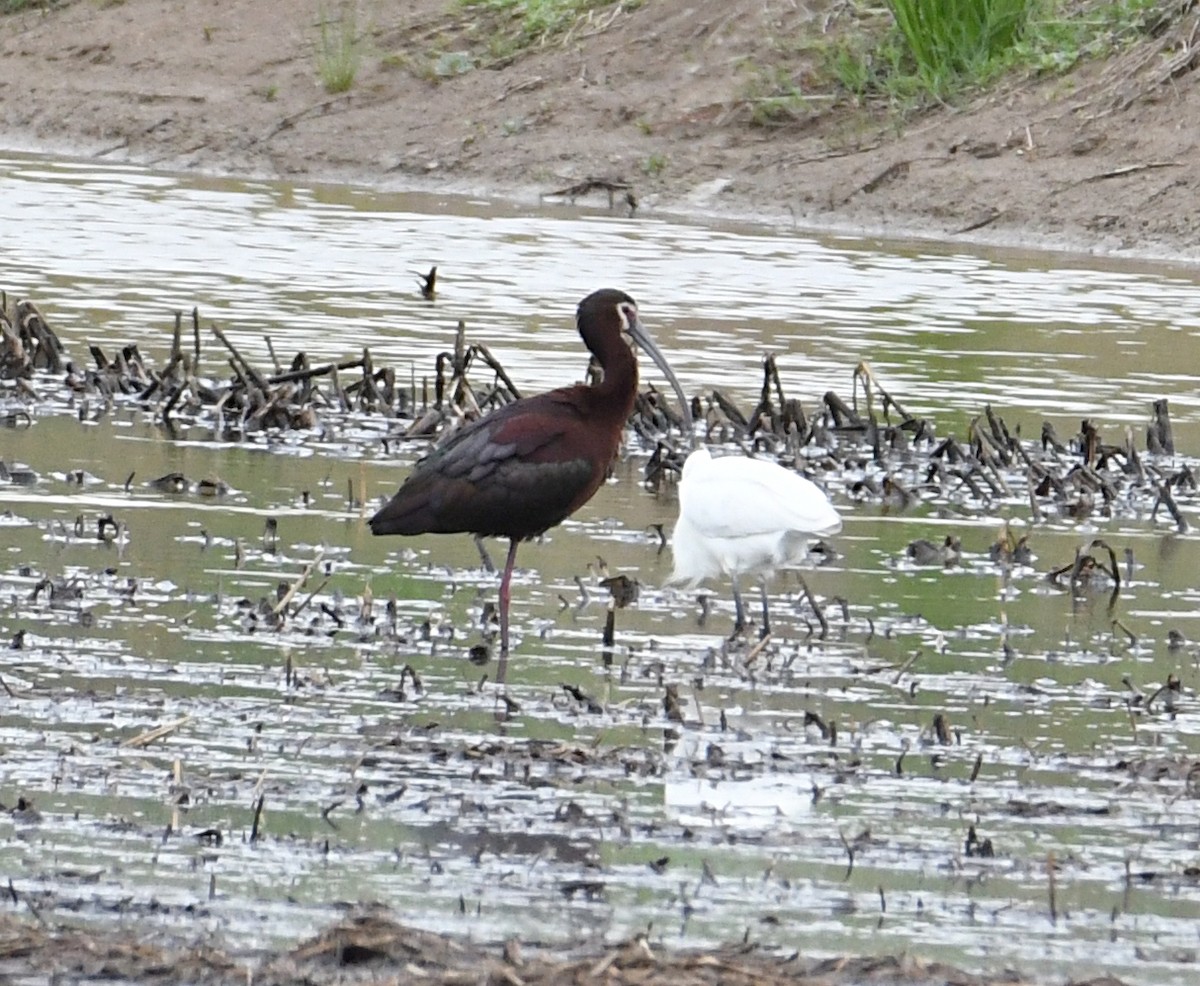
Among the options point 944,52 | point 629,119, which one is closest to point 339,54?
point 629,119

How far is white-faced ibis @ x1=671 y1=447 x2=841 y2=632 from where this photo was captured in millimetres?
8211

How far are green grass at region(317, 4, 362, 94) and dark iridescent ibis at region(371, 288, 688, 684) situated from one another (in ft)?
55.6

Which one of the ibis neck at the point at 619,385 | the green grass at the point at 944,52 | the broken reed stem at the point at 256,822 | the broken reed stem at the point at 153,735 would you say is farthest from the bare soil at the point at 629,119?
the broken reed stem at the point at 256,822

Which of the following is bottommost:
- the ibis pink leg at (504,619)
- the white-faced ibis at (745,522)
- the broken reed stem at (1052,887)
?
the broken reed stem at (1052,887)

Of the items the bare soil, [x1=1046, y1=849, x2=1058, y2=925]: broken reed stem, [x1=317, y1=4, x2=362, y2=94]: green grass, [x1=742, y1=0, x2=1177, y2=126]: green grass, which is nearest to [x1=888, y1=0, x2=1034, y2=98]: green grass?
[x1=742, y1=0, x2=1177, y2=126]: green grass

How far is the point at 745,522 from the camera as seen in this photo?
26.9 ft

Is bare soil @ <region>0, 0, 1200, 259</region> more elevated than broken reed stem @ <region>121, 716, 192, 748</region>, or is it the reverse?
bare soil @ <region>0, 0, 1200, 259</region>

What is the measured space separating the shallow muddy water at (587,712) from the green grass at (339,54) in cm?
1144

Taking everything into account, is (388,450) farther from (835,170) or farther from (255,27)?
(255,27)

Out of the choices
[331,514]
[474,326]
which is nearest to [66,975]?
[331,514]

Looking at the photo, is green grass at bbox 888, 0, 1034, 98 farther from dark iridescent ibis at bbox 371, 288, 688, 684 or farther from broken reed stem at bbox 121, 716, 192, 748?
broken reed stem at bbox 121, 716, 192, 748

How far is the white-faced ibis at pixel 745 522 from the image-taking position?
8.21 metres

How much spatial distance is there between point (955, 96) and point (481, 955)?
18.3 m

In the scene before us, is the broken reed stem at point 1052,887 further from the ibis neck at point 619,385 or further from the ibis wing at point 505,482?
the ibis neck at point 619,385
